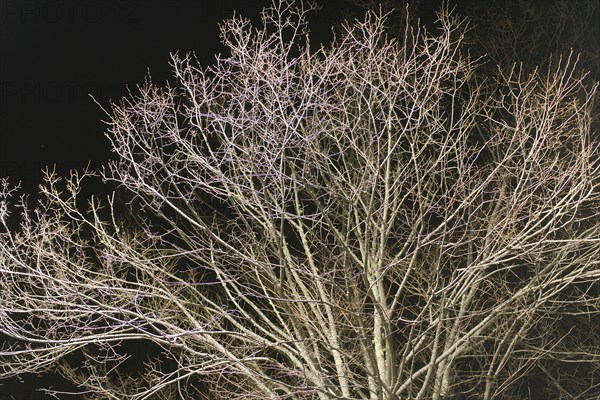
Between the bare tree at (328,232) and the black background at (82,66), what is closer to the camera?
the bare tree at (328,232)

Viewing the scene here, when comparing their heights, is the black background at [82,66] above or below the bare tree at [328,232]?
above

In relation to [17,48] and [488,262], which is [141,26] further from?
[488,262]

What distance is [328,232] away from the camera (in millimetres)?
9789

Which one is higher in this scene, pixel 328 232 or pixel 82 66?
pixel 82 66

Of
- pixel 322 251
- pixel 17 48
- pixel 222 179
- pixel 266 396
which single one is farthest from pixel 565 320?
pixel 17 48

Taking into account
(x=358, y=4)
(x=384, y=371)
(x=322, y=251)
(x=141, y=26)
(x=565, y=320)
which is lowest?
(x=565, y=320)

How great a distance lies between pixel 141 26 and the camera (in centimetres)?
1010

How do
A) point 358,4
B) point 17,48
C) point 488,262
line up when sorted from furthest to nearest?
point 358,4 → point 17,48 → point 488,262

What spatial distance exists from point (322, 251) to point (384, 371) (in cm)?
184

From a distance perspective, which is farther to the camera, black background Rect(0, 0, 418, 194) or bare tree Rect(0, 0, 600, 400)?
black background Rect(0, 0, 418, 194)

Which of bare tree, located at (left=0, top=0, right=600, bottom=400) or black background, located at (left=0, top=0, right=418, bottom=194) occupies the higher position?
black background, located at (left=0, top=0, right=418, bottom=194)

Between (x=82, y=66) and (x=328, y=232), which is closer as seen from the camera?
(x=328, y=232)

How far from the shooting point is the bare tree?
770cm

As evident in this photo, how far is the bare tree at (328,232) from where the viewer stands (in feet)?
25.2
